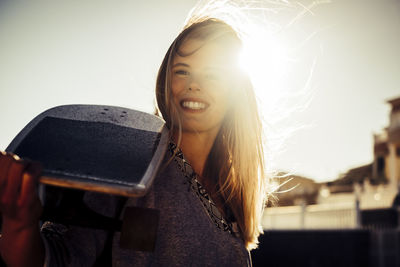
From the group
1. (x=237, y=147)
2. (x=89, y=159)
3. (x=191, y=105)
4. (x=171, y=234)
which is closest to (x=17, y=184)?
(x=89, y=159)

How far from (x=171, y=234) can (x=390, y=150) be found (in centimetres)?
2231

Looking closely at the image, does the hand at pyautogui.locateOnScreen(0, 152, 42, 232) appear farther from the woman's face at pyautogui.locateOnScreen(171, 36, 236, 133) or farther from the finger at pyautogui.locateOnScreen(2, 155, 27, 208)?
the woman's face at pyautogui.locateOnScreen(171, 36, 236, 133)

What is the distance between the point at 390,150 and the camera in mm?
20406

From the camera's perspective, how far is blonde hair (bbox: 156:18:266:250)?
1.63 metres

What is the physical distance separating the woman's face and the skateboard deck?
1.35ft

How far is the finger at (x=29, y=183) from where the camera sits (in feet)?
2.47

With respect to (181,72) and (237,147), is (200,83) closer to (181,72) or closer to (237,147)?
(181,72)

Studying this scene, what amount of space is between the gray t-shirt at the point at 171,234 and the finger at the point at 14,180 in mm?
241

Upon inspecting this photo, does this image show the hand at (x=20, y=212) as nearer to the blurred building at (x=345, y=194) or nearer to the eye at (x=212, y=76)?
the eye at (x=212, y=76)

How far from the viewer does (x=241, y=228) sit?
158cm

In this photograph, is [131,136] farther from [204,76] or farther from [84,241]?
[204,76]

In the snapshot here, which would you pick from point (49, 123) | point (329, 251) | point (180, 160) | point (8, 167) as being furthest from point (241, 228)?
point (329, 251)

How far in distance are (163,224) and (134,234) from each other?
225 mm

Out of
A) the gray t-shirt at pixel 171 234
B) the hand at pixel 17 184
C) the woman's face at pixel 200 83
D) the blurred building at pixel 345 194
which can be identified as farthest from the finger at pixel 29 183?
the blurred building at pixel 345 194
